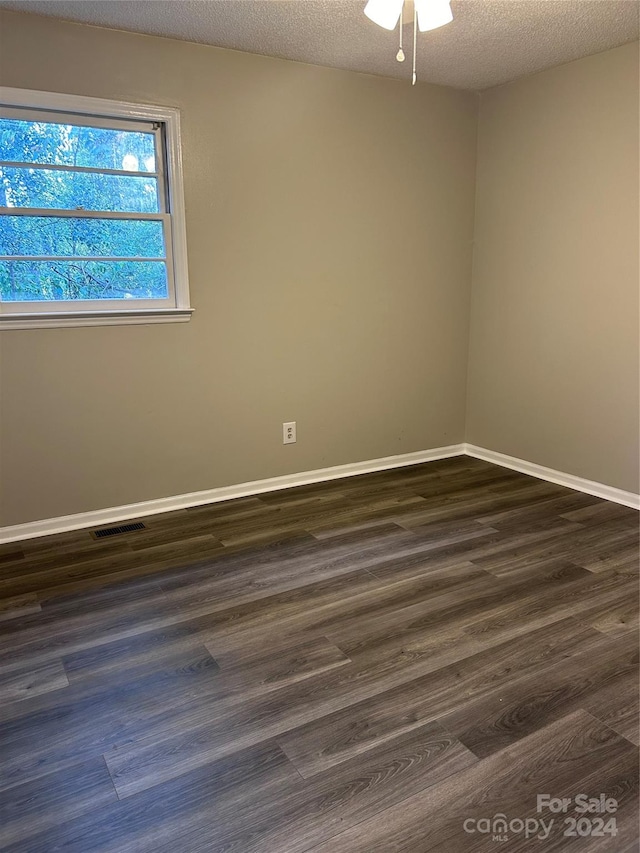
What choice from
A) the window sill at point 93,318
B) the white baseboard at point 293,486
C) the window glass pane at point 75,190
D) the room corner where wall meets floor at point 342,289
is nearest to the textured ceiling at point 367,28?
the room corner where wall meets floor at point 342,289

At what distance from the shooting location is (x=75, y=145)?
2.93m

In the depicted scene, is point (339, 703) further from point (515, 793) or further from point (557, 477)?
point (557, 477)

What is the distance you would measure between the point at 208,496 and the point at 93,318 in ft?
3.87

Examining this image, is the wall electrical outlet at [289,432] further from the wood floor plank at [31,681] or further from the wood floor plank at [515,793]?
the wood floor plank at [515,793]

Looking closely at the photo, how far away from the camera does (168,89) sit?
10.0 feet

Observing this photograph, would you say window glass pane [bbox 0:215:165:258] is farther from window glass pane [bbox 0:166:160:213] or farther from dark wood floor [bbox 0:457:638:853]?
dark wood floor [bbox 0:457:638:853]

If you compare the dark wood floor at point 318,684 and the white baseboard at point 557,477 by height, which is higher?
the white baseboard at point 557,477

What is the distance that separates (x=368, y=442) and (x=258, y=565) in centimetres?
153

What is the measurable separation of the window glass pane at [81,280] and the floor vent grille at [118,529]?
118 centimetres

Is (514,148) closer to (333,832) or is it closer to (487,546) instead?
(487,546)

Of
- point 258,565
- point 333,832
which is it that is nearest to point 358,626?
point 258,565

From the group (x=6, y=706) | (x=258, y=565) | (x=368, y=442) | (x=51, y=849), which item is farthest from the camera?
(x=368, y=442)

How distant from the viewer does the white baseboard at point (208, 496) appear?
311cm

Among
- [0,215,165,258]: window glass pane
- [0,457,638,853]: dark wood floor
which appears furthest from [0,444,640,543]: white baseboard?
[0,215,165,258]: window glass pane
